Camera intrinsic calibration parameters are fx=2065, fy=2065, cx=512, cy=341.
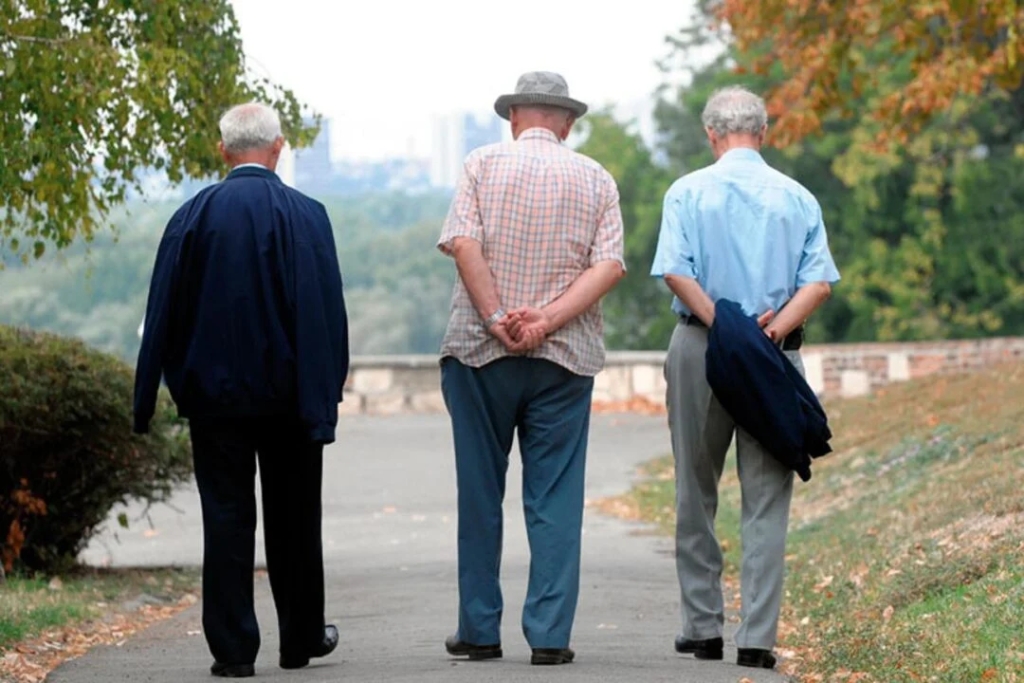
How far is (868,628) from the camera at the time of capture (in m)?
7.67

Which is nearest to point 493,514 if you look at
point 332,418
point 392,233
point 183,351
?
point 332,418

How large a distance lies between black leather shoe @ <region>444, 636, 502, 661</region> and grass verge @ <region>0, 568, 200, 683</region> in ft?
4.53

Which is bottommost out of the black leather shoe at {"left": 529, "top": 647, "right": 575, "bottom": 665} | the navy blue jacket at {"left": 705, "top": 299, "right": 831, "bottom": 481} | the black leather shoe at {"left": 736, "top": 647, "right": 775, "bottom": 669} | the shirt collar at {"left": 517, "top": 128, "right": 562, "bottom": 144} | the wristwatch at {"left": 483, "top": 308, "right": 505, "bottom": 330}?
the black leather shoe at {"left": 736, "top": 647, "right": 775, "bottom": 669}

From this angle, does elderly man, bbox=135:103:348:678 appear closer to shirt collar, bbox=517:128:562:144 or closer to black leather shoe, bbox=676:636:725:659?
shirt collar, bbox=517:128:562:144

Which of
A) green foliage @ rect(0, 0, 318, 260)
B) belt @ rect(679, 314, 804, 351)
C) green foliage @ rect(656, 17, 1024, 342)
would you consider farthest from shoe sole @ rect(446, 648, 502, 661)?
green foliage @ rect(656, 17, 1024, 342)

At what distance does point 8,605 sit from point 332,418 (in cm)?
254

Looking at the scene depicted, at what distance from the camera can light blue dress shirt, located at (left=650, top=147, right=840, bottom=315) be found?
277 inches

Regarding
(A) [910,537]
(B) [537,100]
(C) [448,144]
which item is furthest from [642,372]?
(C) [448,144]

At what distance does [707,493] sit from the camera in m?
7.15

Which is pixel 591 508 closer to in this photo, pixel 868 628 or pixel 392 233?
pixel 868 628

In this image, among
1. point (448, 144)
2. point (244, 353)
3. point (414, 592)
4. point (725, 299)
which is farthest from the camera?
point (448, 144)

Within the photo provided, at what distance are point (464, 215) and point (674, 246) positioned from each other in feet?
2.42

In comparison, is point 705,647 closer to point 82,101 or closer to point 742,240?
point 742,240

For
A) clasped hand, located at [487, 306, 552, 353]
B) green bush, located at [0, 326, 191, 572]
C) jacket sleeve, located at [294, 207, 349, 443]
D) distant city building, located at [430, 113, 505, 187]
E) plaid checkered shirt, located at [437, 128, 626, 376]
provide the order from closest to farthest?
jacket sleeve, located at [294, 207, 349, 443] → clasped hand, located at [487, 306, 552, 353] → plaid checkered shirt, located at [437, 128, 626, 376] → green bush, located at [0, 326, 191, 572] → distant city building, located at [430, 113, 505, 187]
